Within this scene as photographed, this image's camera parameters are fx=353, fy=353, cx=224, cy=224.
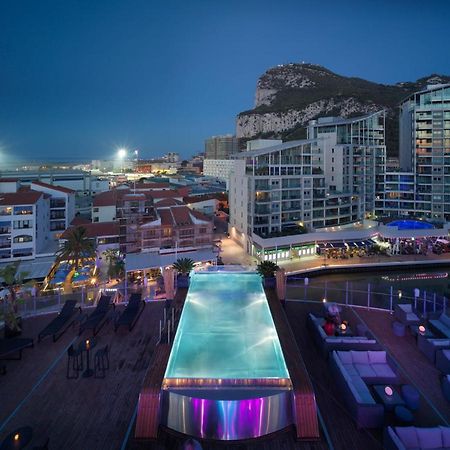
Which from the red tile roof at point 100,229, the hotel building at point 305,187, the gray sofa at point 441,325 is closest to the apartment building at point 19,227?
the red tile roof at point 100,229

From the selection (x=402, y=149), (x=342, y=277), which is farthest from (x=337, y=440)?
(x=402, y=149)

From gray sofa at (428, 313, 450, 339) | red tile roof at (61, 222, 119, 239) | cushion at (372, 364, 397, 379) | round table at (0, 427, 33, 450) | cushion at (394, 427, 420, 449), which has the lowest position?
cushion at (394, 427, 420, 449)

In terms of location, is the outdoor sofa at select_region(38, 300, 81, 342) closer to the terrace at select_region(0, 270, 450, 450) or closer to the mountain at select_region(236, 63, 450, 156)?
the terrace at select_region(0, 270, 450, 450)

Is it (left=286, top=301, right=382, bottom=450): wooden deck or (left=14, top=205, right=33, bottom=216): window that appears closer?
(left=286, top=301, right=382, bottom=450): wooden deck

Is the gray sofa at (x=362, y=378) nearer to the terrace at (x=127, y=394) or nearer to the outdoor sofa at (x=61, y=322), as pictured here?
the terrace at (x=127, y=394)

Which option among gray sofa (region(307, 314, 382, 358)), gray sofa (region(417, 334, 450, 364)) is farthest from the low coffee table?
gray sofa (region(417, 334, 450, 364))

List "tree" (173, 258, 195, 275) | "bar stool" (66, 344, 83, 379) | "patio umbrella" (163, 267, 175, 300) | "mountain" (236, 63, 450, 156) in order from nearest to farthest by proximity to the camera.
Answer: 1. "bar stool" (66, 344, 83, 379)
2. "patio umbrella" (163, 267, 175, 300)
3. "tree" (173, 258, 195, 275)
4. "mountain" (236, 63, 450, 156)
